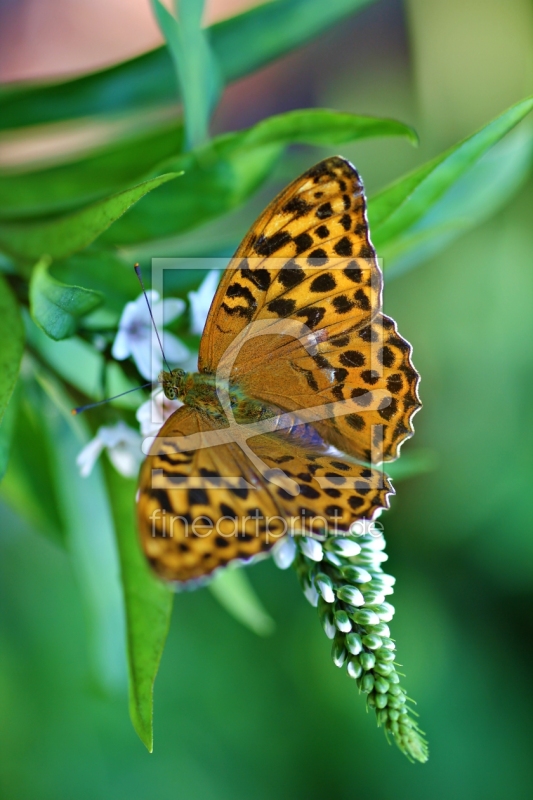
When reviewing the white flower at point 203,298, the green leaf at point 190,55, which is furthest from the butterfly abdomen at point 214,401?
the green leaf at point 190,55

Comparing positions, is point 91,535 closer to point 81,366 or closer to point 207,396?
point 81,366

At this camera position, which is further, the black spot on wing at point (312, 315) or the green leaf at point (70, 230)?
the black spot on wing at point (312, 315)

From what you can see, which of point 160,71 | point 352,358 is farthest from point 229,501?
point 160,71

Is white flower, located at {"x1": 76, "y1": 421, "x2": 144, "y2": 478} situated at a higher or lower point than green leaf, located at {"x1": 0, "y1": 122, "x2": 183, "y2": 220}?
lower

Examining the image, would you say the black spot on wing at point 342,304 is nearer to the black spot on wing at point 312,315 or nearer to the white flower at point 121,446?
the black spot on wing at point 312,315

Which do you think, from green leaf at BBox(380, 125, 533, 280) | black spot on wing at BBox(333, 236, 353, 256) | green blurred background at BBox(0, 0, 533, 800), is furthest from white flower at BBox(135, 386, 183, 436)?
green blurred background at BBox(0, 0, 533, 800)

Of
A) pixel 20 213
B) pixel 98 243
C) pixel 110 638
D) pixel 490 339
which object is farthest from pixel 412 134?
pixel 490 339

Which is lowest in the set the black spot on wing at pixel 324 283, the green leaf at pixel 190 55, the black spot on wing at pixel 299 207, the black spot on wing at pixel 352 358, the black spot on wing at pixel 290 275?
the black spot on wing at pixel 352 358

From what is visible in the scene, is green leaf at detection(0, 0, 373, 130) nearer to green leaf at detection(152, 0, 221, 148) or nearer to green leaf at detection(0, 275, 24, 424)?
green leaf at detection(152, 0, 221, 148)
